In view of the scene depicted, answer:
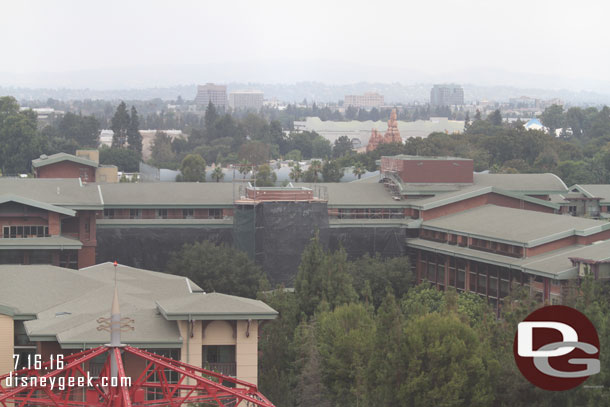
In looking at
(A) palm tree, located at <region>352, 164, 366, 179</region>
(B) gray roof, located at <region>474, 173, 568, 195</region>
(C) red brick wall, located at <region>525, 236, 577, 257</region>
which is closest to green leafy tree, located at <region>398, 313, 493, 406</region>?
(C) red brick wall, located at <region>525, 236, 577, 257</region>

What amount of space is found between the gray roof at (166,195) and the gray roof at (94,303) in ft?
87.4

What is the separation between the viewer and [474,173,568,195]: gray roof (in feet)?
282

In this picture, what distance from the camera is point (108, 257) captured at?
243 ft

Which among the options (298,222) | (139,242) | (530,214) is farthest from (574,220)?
(139,242)

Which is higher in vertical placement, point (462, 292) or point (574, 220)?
point (574, 220)

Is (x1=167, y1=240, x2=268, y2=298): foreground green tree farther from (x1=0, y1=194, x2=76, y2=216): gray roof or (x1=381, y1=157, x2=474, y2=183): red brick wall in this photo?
(x1=381, y1=157, x2=474, y2=183): red brick wall

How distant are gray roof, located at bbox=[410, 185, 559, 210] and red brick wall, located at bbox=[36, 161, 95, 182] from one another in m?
27.4

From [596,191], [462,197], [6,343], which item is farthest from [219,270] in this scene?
[596,191]

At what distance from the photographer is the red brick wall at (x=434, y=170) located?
270 ft

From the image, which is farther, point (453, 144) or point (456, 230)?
point (453, 144)

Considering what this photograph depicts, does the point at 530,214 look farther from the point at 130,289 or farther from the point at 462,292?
the point at 130,289

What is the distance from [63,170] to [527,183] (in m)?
A: 36.1

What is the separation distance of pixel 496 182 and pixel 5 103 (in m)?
97.4

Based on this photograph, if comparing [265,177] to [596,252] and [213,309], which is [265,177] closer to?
[596,252]
